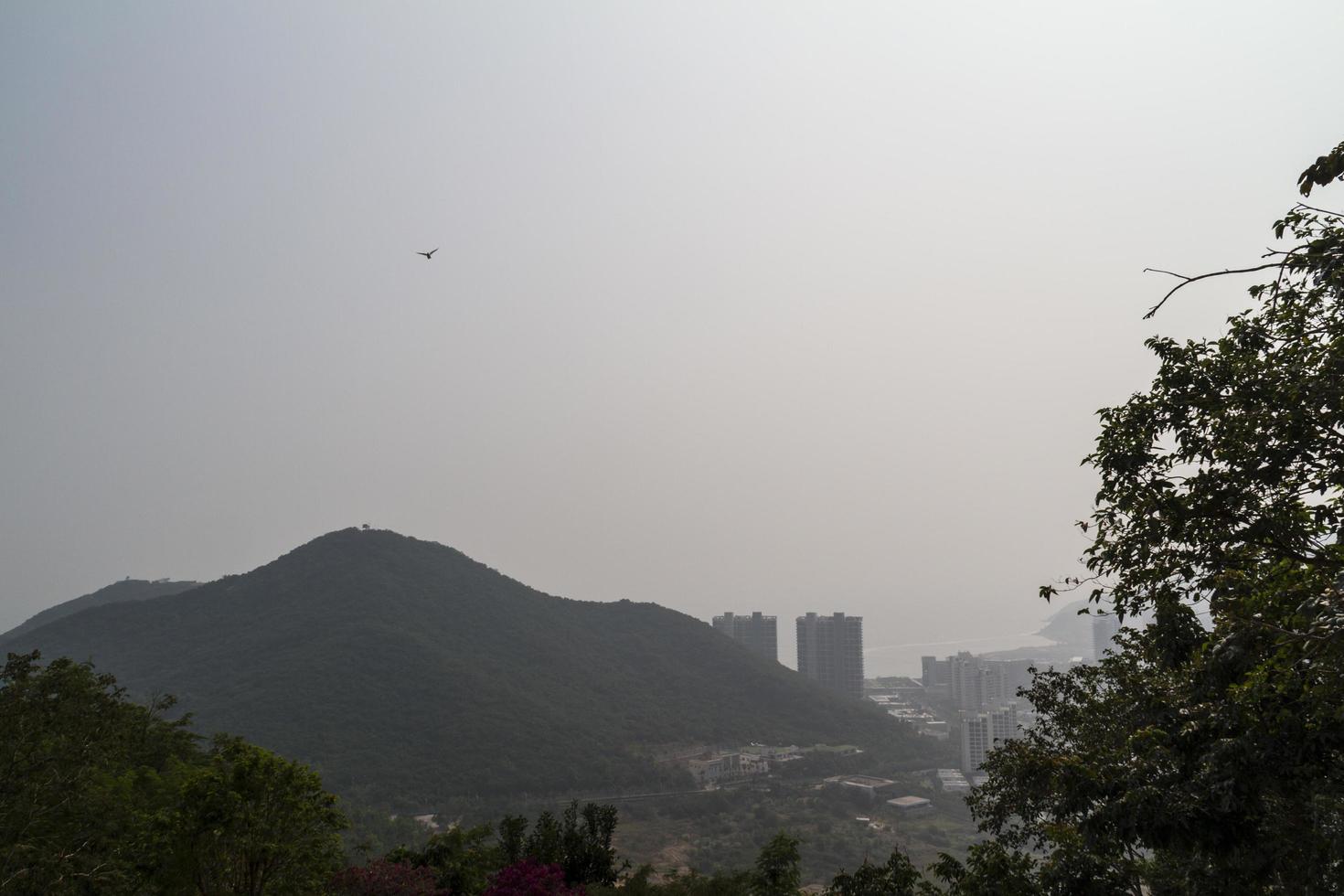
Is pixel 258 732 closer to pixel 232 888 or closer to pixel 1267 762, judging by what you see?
pixel 232 888

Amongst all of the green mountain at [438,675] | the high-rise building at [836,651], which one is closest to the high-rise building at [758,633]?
the high-rise building at [836,651]

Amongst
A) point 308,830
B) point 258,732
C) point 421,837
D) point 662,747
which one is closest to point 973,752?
point 662,747

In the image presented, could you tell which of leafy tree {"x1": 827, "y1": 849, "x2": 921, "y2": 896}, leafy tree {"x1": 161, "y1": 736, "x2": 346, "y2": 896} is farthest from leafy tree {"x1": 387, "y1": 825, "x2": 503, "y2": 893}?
leafy tree {"x1": 827, "y1": 849, "x2": 921, "y2": 896}

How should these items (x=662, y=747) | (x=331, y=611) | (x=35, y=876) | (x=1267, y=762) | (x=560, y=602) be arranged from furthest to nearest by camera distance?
1. (x=560, y=602)
2. (x=331, y=611)
3. (x=662, y=747)
4. (x=35, y=876)
5. (x=1267, y=762)

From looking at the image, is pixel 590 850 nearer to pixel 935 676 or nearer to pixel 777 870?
pixel 777 870

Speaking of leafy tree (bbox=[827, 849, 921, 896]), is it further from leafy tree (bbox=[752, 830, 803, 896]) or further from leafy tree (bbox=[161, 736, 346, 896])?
leafy tree (bbox=[161, 736, 346, 896])

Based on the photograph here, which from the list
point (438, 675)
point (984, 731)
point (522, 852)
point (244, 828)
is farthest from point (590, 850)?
point (984, 731)

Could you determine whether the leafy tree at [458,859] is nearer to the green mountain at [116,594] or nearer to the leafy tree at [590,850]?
the leafy tree at [590,850]
